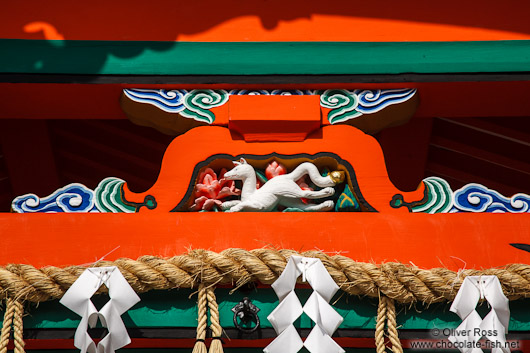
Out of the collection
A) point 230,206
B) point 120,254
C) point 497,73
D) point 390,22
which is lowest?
point 120,254

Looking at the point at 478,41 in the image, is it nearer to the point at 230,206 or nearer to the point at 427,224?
the point at 427,224

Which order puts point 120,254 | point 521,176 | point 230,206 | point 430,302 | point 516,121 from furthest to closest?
point 521,176 < point 516,121 < point 230,206 < point 120,254 < point 430,302

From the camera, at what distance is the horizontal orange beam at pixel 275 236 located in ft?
6.37

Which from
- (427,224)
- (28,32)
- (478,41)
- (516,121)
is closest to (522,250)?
(427,224)

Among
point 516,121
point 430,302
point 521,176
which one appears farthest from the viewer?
point 521,176

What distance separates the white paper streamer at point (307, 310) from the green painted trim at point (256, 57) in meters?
0.70

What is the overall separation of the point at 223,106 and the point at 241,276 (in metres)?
0.61

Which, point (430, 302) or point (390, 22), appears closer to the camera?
point (430, 302)

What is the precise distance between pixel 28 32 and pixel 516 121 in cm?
187

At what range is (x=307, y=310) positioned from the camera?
68.4 inches

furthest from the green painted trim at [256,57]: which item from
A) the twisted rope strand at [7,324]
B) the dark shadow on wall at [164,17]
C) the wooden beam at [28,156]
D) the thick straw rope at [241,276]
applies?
the wooden beam at [28,156]

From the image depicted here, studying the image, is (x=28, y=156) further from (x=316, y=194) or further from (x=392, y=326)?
(x=392, y=326)

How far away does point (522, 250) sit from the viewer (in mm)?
1957

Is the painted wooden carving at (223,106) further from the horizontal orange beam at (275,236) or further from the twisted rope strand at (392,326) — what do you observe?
the twisted rope strand at (392,326)
